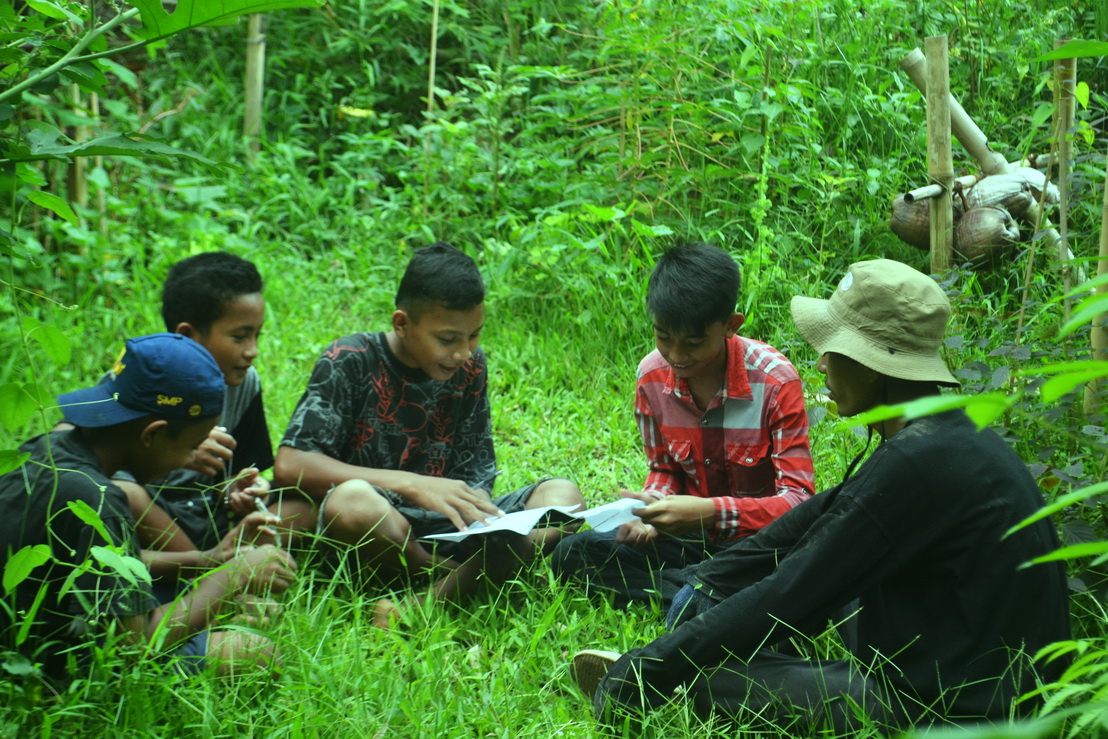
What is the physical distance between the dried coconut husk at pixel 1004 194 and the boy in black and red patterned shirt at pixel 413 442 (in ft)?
7.26

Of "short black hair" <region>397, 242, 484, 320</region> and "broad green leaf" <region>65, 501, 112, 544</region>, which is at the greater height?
"short black hair" <region>397, 242, 484, 320</region>

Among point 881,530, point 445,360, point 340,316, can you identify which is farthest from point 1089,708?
point 340,316

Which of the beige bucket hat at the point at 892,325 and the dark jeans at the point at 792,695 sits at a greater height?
the beige bucket hat at the point at 892,325

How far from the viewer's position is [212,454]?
3021mm

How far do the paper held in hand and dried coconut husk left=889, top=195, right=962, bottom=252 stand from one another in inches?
83.7

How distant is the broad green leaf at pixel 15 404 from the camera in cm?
166

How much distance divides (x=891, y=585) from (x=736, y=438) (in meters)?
0.97

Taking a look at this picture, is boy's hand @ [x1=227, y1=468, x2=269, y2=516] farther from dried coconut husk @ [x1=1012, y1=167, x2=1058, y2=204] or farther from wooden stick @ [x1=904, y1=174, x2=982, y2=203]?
dried coconut husk @ [x1=1012, y1=167, x2=1058, y2=204]

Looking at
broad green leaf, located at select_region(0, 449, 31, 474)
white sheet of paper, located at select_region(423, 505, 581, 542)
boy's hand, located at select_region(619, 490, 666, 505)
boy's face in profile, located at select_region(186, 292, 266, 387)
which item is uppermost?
broad green leaf, located at select_region(0, 449, 31, 474)

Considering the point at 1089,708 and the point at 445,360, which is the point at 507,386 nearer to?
the point at 445,360

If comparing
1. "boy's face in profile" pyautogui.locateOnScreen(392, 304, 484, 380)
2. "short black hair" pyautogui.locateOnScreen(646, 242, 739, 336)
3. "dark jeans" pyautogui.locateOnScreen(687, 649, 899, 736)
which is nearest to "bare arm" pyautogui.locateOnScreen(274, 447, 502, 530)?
"boy's face in profile" pyautogui.locateOnScreen(392, 304, 484, 380)

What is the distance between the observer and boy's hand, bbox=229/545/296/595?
2.53m

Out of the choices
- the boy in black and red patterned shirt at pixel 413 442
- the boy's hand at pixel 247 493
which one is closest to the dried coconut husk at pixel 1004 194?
the boy in black and red patterned shirt at pixel 413 442

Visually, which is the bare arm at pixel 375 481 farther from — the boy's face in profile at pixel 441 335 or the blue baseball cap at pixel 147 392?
A: the blue baseball cap at pixel 147 392
